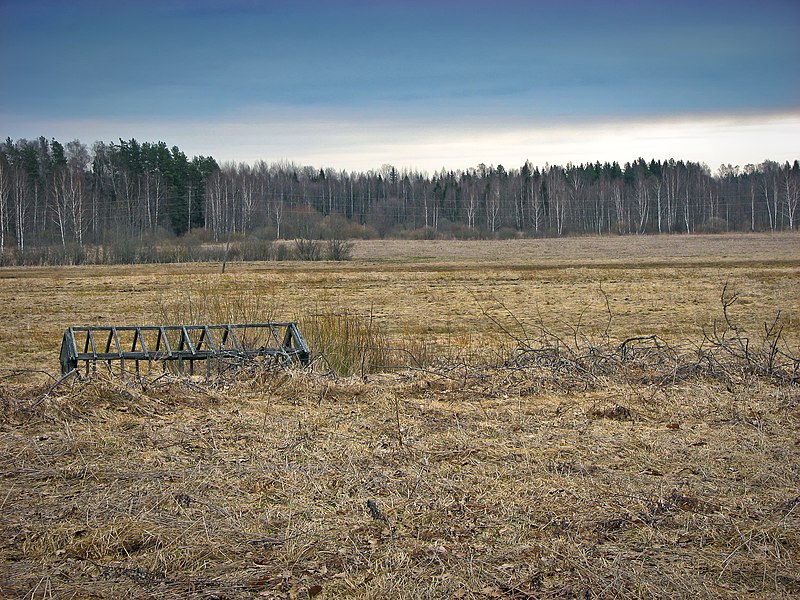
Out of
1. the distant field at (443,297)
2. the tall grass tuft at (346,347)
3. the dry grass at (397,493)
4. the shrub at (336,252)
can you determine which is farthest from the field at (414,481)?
the shrub at (336,252)

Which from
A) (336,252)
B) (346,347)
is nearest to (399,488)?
(346,347)

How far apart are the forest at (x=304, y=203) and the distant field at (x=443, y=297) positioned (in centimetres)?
1817

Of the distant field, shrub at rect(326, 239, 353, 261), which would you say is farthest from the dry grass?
shrub at rect(326, 239, 353, 261)

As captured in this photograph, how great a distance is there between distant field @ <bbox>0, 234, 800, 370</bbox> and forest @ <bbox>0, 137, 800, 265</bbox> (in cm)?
1817

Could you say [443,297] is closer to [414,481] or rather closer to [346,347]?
[346,347]

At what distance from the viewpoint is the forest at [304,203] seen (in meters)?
65.4

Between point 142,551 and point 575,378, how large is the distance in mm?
5130

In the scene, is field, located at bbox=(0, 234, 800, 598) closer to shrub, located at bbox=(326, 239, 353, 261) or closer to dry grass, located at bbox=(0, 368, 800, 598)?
dry grass, located at bbox=(0, 368, 800, 598)

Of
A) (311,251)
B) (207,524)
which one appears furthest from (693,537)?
(311,251)

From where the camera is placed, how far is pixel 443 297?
2720cm

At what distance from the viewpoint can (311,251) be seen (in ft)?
174

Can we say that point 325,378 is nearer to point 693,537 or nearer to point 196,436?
point 196,436

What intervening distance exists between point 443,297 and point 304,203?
84.5m

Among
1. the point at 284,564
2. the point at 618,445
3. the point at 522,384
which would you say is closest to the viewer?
the point at 284,564
